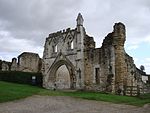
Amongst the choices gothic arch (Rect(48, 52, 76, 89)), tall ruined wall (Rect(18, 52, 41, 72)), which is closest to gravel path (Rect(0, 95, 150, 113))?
gothic arch (Rect(48, 52, 76, 89))

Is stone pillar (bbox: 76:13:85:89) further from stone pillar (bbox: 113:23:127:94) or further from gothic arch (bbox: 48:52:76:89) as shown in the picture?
stone pillar (bbox: 113:23:127:94)

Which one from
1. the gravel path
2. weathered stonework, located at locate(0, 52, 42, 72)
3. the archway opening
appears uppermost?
weathered stonework, located at locate(0, 52, 42, 72)

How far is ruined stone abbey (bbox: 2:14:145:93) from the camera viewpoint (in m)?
30.1

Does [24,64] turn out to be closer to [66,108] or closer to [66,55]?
[66,55]

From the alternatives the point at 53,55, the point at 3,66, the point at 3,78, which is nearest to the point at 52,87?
the point at 53,55

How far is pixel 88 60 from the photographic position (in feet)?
108

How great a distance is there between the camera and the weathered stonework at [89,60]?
98.7 ft

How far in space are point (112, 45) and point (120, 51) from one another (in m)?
1.08

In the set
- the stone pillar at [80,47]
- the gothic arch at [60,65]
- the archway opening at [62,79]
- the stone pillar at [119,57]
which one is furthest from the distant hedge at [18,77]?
the stone pillar at [119,57]

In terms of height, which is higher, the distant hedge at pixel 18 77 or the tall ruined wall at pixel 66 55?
the tall ruined wall at pixel 66 55

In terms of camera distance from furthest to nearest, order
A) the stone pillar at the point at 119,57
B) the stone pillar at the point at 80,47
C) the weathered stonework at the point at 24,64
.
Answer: the weathered stonework at the point at 24,64
the stone pillar at the point at 80,47
the stone pillar at the point at 119,57

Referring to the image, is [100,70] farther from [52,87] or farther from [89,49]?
[52,87]

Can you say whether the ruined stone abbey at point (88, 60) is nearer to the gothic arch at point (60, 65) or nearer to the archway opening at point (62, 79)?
the gothic arch at point (60, 65)

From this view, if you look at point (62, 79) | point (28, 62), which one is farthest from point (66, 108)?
point (28, 62)
